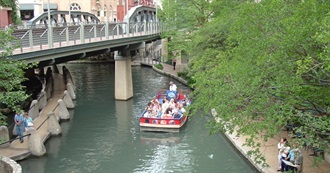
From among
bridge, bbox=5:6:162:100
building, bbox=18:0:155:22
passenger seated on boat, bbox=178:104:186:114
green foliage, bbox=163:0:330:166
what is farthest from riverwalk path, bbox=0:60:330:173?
building, bbox=18:0:155:22

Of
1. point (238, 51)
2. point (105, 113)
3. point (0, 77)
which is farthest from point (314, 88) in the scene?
point (105, 113)

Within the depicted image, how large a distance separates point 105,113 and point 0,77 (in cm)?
1809

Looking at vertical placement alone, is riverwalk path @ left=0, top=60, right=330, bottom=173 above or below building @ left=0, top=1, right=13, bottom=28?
below

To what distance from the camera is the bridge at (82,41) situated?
21.8 meters

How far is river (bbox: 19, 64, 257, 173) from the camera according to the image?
66.1 feet

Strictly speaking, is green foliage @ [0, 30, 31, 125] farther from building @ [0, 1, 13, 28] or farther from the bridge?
building @ [0, 1, 13, 28]

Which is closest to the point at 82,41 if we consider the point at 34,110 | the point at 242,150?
the point at 34,110

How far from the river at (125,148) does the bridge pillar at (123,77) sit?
2047 millimetres

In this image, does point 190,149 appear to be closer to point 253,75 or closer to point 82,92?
point 253,75

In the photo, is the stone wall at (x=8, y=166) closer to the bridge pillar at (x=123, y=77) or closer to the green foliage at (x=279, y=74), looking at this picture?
the green foliage at (x=279, y=74)

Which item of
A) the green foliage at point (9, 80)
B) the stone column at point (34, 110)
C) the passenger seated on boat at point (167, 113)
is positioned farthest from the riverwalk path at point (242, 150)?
the green foliage at point (9, 80)

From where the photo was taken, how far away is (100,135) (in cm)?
2598

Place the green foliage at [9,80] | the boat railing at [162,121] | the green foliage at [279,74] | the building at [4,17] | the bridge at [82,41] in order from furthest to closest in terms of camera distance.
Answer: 1. the building at [4,17]
2. the boat railing at [162,121]
3. the bridge at [82,41]
4. the green foliage at [9,80]
5. the green foliage at [279,74]

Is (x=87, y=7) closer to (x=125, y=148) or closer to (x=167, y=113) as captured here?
(x=167, y=113)
